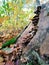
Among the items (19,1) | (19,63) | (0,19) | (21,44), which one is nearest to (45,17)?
(21,44)

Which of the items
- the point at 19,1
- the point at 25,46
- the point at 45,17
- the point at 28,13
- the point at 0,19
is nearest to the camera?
the point at 25,46

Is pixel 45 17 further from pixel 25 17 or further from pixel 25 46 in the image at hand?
pixel 25 17

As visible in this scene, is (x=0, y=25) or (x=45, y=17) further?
(x=0, y=25)

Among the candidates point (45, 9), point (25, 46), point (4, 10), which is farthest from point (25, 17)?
point (25, 46)

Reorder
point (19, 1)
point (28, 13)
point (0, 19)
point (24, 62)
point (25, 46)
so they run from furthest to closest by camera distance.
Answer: point (28, 13) < point (19, 1) < point (0, 19) < point (25, 46) < point (24, 62)

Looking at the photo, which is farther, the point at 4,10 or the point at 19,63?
the point at 4,10

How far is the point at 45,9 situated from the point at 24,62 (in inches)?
46.6

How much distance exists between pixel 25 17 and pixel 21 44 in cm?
383

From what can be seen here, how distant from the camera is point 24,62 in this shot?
2.57 meters

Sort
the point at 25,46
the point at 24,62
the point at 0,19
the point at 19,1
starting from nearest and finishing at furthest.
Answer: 1. the point at 24,62
2. the point at 25,46
3. the point at 0,19
4. the point at 19,1

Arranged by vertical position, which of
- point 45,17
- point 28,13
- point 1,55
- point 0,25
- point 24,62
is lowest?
point 24,62

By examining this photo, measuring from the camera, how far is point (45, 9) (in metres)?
3.33

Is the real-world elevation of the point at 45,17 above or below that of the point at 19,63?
above

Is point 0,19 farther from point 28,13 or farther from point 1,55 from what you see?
point 1,55
